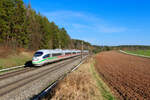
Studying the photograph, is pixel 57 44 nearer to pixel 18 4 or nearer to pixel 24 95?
pixel 18 4

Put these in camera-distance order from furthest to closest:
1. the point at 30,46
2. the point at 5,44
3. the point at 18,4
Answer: the point at 30,46 → the point at 18,4 → the point at 5,44

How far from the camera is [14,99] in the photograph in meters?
7.18

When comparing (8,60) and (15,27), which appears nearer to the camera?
(8,60)

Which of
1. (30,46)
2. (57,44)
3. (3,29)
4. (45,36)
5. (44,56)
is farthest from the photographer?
(57,44)

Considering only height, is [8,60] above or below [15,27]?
below

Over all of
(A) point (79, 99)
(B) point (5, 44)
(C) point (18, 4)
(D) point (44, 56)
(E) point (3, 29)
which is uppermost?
(C) point (18, 4)

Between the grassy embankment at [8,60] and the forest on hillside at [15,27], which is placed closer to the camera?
the grassy embankment at [8,60]

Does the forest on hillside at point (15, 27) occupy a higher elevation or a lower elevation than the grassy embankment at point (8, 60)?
higher

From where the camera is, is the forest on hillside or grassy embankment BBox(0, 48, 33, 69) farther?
the forest on hillside

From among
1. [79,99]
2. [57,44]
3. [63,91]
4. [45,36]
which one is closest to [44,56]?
[63,91]

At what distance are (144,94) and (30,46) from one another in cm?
4111

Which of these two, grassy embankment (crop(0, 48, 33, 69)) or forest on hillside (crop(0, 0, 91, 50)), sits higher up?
forest on hillside (crop(0, 0, 91, 50))

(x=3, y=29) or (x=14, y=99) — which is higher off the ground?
(x=3, y=29)

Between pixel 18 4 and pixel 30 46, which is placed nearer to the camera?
pixel 18 4
